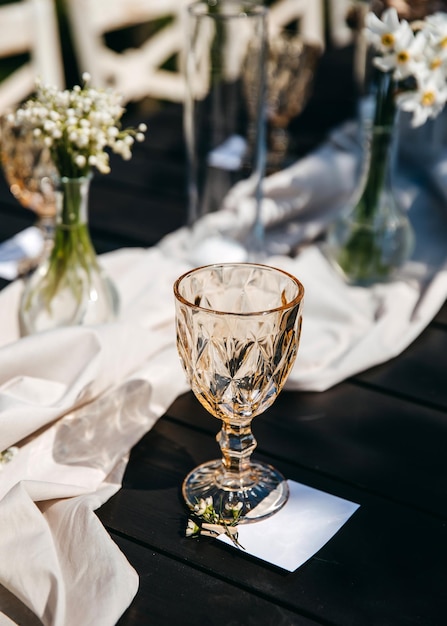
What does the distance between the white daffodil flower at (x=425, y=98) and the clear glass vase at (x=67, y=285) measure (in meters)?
0.45

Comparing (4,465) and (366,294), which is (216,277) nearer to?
(4,465)

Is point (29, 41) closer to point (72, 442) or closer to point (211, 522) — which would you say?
point (72, 442)

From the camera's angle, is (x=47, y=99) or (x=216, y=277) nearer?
(x=216, y=277)

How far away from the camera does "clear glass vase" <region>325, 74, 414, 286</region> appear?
1.28 m

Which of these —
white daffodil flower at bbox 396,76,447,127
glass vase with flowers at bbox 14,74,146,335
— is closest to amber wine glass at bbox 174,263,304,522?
glass vase with flowers at bbox 14,74,146,335

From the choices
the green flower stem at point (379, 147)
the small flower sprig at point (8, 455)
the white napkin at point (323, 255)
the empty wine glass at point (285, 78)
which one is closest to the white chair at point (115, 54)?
the empty wine glass at point (285, 78)

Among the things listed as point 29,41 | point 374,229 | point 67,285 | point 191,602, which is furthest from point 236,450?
point 29,41

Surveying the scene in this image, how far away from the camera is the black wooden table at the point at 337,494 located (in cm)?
73

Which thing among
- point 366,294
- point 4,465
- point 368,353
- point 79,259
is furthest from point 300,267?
point 4,465

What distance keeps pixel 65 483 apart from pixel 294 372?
32cm

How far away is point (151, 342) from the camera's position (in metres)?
1.07

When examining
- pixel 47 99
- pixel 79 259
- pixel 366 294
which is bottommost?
pixel 366 294

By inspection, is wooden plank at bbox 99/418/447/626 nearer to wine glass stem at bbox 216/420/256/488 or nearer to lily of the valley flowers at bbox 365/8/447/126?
wine glass stem at bbox 216/420/256/488

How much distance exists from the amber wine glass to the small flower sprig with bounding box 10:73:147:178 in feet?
0.72
